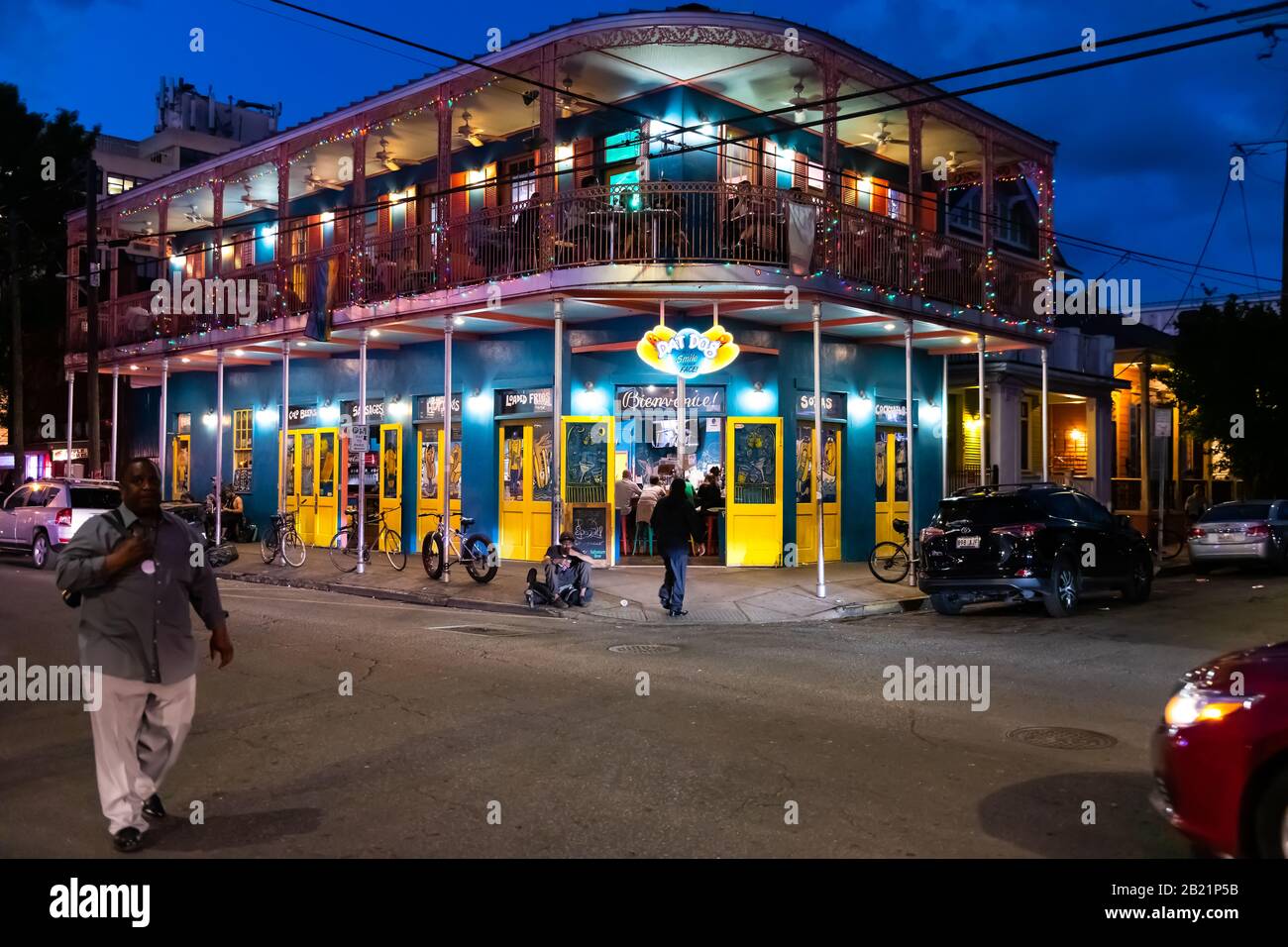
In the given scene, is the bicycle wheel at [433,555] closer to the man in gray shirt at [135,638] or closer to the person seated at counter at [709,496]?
the person seated at counter at [709,496]

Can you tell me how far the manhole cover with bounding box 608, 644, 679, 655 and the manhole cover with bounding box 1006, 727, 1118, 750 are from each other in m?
4.20

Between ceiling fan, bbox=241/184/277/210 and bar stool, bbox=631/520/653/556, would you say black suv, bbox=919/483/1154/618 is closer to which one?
bar stool, bbox=631/520/653/556

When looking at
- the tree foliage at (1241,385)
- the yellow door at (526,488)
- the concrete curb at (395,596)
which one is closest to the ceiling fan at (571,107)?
the yellow door at (526,488)

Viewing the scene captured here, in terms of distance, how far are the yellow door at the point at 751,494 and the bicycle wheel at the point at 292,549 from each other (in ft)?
26.0

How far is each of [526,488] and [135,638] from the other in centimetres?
1491

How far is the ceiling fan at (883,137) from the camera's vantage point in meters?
21.4

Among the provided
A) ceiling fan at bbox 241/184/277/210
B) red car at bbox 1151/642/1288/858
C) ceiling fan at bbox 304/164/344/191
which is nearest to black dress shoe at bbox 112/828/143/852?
red car at bbox 1151/642/1288/858

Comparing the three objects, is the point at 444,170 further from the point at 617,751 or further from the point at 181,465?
the point at 617,751

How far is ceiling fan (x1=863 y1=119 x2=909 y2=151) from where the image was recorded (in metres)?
21.4

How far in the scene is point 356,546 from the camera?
22047mm

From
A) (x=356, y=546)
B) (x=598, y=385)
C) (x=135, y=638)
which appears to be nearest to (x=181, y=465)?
(x=356, y=546)
